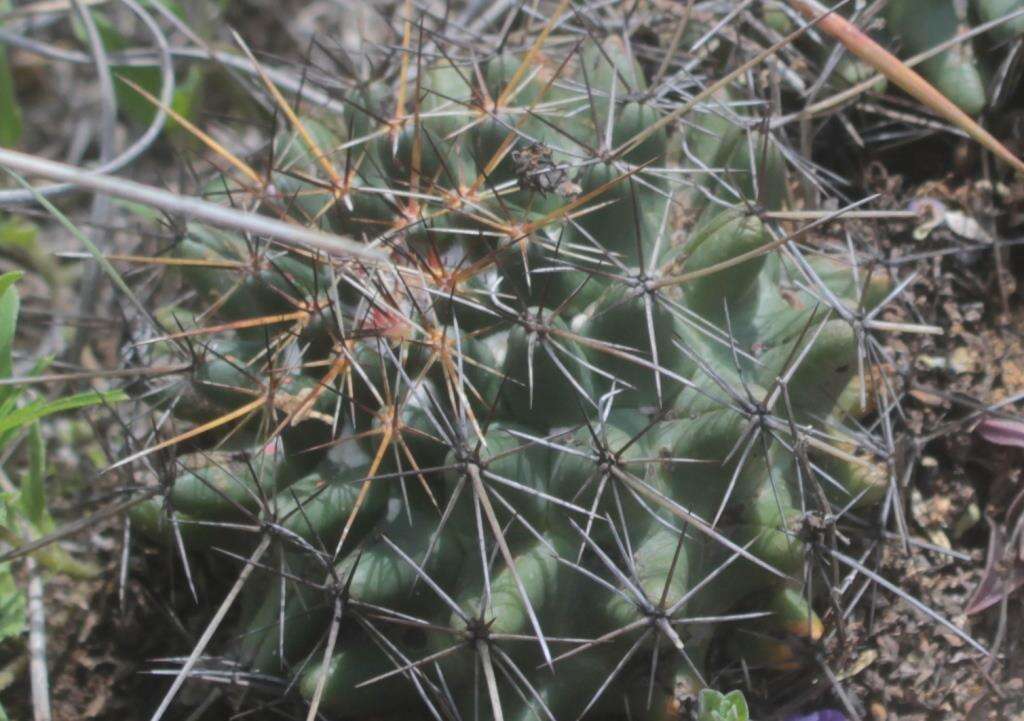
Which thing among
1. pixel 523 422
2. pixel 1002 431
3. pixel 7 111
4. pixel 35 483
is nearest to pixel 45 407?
pixel 35 483

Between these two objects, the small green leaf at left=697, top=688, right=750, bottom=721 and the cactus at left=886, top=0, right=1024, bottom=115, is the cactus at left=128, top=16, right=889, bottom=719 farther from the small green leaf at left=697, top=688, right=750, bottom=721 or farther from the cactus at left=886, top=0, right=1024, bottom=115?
the cactus at left=886, top=0, right=1024, bottom=115

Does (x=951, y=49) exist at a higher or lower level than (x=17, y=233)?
higher

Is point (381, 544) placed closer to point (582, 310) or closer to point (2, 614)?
point (582, 310)

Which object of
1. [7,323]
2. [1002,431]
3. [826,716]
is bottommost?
[826,716]

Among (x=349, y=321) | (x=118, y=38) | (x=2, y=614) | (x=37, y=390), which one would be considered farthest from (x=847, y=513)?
(x=118, y=38)

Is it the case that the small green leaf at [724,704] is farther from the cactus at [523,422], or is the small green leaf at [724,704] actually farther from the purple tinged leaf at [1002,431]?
the purple tinged leaf at [1002,431]

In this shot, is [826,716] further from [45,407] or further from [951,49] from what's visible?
[45,407]

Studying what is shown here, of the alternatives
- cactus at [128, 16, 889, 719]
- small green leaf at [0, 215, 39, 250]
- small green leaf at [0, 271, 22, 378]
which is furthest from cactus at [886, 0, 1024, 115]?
small green leaf at [0, 215, 39, 250]

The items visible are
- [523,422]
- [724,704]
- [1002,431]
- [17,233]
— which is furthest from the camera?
[17,233]
